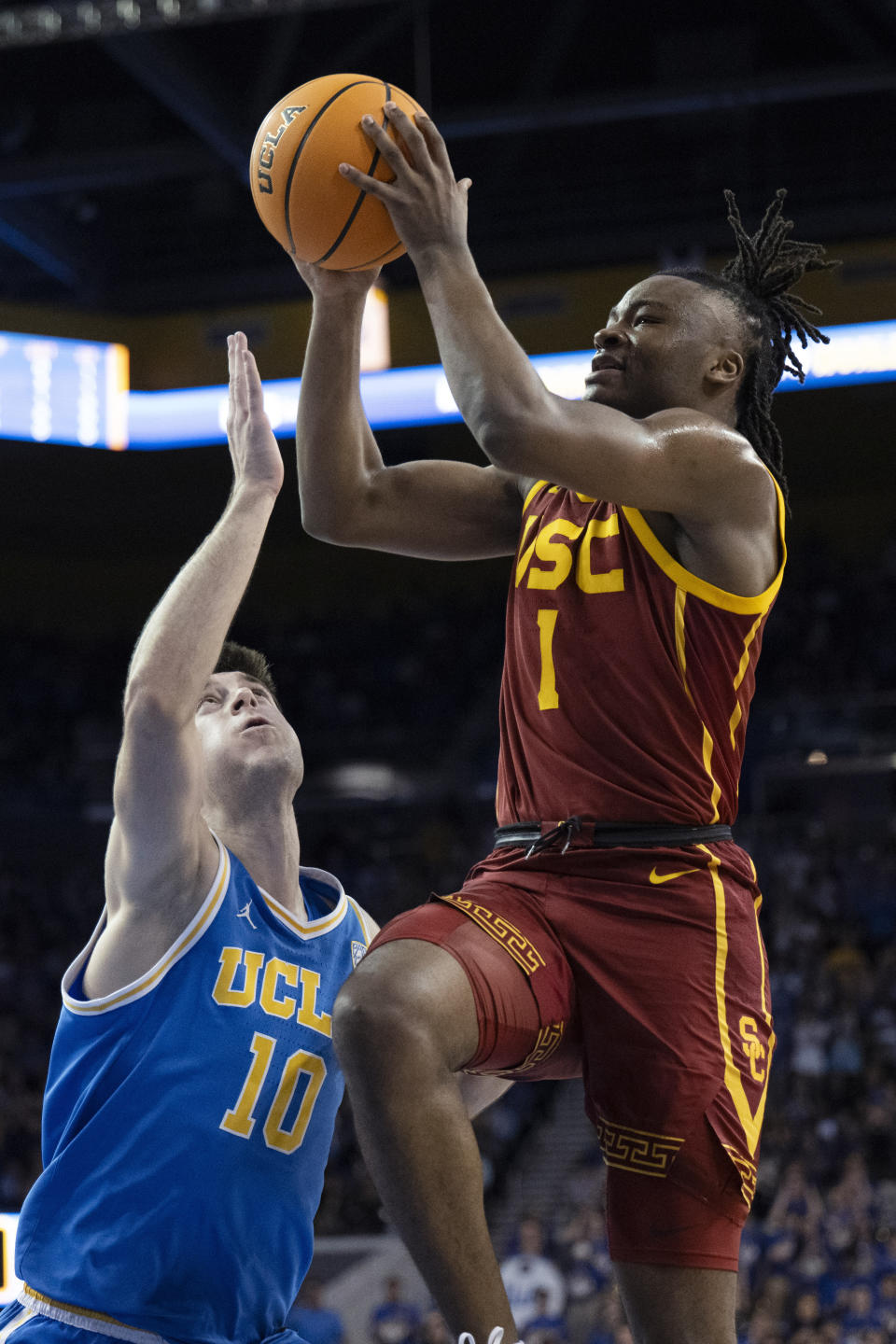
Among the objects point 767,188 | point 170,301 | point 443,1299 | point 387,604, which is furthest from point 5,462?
point 443,1299

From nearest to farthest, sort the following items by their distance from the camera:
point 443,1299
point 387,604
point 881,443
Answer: point 443,1299
point 881,443
point 387,604

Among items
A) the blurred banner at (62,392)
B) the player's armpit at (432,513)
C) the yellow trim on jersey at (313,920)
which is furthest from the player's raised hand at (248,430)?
the blurred banner at (62,392)

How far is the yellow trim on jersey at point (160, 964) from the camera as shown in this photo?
9.97 ft

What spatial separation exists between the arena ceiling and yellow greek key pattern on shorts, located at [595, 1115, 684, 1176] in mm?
9423

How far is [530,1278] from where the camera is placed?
9.94 meters

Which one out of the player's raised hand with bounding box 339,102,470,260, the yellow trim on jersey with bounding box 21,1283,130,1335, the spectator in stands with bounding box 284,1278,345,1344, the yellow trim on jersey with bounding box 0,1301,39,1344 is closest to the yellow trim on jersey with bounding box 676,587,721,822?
the player's raised hand with bounding box 339,102,470,260

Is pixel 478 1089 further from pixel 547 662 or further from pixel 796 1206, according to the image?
pixel 796 1206

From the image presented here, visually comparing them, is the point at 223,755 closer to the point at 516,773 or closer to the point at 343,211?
the point at 516,773

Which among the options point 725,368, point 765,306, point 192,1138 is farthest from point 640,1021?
point 765,306

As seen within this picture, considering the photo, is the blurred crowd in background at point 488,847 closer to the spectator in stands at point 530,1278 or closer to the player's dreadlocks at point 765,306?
the spectator in stands at point 530,1278

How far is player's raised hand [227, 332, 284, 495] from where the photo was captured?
10.7 feet

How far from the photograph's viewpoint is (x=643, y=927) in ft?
9.29

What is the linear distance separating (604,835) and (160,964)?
→ 906 mm

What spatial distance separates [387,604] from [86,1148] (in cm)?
1739
